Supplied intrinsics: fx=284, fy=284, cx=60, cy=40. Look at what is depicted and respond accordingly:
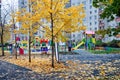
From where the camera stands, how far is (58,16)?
63.8ft

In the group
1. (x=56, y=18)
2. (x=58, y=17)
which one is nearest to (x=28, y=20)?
(x=56, y=18)

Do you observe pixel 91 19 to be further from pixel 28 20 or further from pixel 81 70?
pixel 81 70

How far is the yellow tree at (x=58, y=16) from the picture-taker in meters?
19.2

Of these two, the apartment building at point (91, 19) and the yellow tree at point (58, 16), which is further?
the apartment building at point (91, 19)

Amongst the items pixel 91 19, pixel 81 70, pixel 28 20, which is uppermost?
pixel 91 19

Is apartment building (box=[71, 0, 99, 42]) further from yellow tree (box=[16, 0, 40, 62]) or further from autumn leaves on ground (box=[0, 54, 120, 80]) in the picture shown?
autumn leaves on ground (box=[0, 54, 120, 80])

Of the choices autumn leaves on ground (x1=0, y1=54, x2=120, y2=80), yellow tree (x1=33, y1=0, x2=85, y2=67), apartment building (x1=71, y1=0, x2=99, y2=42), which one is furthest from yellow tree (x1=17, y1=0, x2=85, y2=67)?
apartment building (x1=71, y1=0, x2=99, y2=42)

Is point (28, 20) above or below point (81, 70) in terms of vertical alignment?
above

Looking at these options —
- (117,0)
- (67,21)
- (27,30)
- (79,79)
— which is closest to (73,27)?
(67,21)

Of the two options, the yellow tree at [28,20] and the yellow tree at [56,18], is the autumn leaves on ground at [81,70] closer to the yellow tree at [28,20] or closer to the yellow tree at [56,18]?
the yellow tree at [56,18]

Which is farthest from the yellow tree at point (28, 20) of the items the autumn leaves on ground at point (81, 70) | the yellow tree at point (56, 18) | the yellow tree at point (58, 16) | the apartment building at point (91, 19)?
the apartment building at point (91, 19)

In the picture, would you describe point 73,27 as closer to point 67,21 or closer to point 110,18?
point 67,21

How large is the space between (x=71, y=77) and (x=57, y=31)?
6193 mm

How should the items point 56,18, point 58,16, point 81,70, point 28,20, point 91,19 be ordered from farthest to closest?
point 91,19
point 28,20
point 56,18
point 58,16
point 81,70
